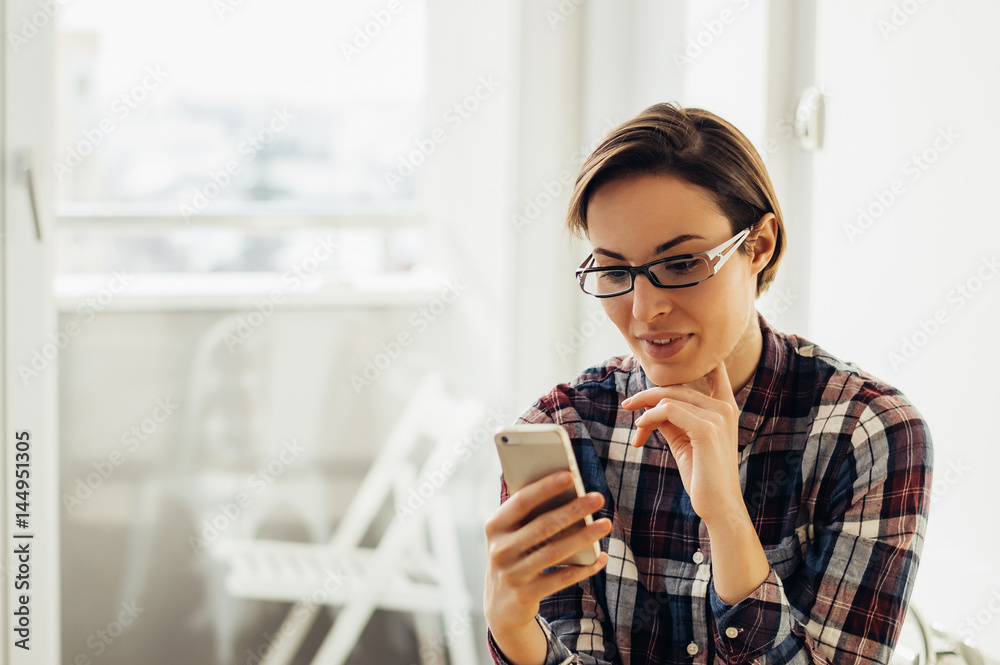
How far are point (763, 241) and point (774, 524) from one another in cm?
34

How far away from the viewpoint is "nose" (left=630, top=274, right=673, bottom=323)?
936 millimetres

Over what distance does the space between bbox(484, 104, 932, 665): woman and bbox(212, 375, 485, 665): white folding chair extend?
3.86 feet

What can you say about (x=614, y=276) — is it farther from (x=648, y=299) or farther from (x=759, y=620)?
(x=759, y=620)

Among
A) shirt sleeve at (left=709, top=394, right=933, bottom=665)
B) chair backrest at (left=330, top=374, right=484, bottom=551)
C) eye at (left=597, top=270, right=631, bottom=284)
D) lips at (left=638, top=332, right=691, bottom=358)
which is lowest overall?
chair backrest at (left=330, top=374, right=484, bottom=551)

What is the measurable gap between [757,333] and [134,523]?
63.9 inches

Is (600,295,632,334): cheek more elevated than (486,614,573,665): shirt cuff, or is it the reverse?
(600,295,632,334): cheek

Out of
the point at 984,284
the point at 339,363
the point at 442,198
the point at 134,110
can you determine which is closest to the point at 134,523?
the point at 339,363

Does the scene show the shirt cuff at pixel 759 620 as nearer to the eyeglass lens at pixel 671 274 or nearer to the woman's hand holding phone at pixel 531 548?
the woman's hand holding phone at pixel 531 548

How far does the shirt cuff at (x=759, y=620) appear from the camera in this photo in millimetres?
866

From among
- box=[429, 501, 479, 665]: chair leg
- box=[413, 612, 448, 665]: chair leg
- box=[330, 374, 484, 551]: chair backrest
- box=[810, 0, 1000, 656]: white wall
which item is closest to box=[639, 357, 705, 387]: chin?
box=[810, 0, 1000, 656]: white wall

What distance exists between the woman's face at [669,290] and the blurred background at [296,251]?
550 millimetres

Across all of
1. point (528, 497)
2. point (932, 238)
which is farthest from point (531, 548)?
point (932, 238)

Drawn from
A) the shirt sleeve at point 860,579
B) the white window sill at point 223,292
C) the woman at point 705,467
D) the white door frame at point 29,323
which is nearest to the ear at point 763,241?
the woman at point 705,467

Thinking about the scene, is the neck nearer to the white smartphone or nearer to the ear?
the ear
